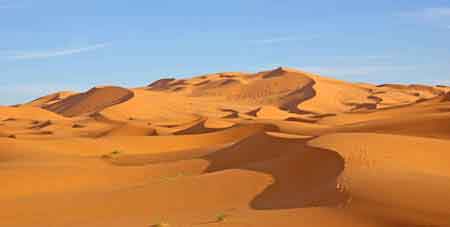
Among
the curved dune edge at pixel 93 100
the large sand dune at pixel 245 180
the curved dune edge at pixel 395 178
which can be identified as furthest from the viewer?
the curved dune edge at pixel 93 100

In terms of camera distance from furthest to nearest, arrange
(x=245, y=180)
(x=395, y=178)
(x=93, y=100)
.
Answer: (x=93, y=100) → (x=245, y=180) → (x=395, y=178)

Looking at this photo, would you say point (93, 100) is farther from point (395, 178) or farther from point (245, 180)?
point (395, 178)

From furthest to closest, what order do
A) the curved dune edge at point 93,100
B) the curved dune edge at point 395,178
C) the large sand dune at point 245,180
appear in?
the curved dune edge at point 93,100
the large sand dune at point 245,180
the curved dune edge at point 395,178

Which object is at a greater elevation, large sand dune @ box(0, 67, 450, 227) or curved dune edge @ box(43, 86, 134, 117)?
Result: large sand dune @ box(0, 67, 450, 227)

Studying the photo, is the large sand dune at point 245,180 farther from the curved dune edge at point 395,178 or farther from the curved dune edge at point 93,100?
the curved dune edge at point 93,100

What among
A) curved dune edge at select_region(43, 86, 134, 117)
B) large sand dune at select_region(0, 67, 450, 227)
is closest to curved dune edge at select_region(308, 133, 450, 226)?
large sand dune at select_region(0, 67, 450, 227)

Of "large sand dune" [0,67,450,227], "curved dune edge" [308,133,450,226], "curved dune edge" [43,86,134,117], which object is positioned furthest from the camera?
"curved dune edge" [43,86,134,117]

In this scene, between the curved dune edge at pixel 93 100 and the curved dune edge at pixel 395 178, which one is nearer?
the curved dune edge at pixel 395 178

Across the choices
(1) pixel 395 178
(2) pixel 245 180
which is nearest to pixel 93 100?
(2) pixel 245 180

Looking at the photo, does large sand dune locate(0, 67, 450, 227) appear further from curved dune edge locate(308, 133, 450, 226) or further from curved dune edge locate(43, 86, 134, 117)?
curved dune edge locate(43, 86, 134, 117)

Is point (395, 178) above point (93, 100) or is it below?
above

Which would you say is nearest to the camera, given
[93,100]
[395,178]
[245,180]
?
[395,178]

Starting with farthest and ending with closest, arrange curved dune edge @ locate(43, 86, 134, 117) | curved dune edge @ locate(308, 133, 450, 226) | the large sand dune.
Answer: curved dune edge @ locate(43, 86, 134, 117) → the large sand dune → curved dune edge @ locate(308, 133, 450, 226)

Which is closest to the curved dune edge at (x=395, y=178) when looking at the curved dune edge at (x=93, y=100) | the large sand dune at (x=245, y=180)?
the large sand dune at (x=245, y=180)
